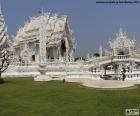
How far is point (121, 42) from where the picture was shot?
5166 centimetres

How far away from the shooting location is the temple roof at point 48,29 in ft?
211

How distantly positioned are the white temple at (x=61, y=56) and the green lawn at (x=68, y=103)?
9756mm

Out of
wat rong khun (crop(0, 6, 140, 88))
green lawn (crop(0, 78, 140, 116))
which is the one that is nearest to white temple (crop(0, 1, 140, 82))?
wat rong khun (crop(0, 6, 140, 88))

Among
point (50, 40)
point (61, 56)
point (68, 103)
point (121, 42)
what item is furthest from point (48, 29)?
point (68, 103)

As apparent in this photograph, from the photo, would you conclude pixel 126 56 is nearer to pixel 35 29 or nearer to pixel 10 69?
pixel 10 69

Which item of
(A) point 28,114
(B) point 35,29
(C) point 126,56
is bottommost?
(A) point 28,114

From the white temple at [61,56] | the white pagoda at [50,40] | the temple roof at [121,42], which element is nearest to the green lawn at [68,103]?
the white temple at [61,56]

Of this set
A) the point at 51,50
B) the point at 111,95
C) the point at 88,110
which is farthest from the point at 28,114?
the point at 51,50

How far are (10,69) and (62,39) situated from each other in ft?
72.7

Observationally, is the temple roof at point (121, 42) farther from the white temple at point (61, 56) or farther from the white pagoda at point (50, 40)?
the white pagoda at point (50, 40)

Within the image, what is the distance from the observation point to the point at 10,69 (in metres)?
44.6

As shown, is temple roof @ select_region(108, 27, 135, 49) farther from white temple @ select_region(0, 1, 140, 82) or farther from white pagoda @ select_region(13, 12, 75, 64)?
white pagoda @ select_region(13, 12, 75, 64)

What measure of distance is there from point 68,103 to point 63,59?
4174cm

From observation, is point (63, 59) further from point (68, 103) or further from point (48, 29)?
point (68, 103)
